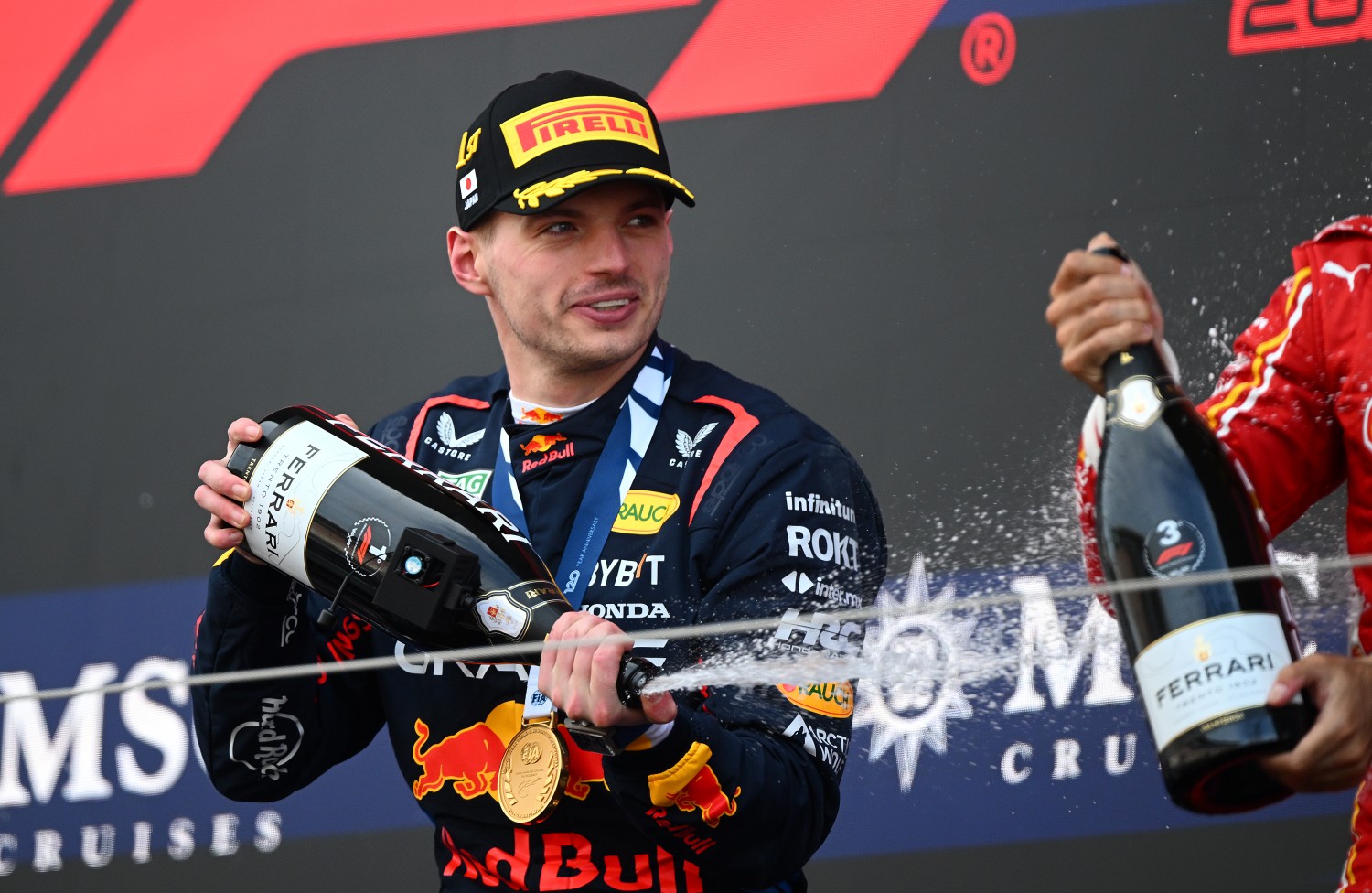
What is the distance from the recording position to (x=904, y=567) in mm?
2094

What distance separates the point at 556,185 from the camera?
1.43m

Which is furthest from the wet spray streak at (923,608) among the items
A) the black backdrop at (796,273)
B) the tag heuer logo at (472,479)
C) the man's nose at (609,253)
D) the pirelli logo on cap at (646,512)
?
the black backdrop at (796,273)

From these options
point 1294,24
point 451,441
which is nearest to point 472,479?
point 451,441

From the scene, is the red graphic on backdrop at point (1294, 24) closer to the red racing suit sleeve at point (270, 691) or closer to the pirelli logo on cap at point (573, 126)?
the pirelli logo on cap at point (573, 126)

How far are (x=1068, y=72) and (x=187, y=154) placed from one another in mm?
1409

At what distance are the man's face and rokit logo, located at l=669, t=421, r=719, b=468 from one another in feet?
0.34

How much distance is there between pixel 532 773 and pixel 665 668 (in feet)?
0.49

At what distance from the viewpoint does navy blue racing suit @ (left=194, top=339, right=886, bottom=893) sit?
1.23 metres

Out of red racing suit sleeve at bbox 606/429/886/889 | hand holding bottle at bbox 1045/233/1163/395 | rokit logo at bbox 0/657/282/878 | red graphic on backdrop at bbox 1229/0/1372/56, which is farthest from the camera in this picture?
rokit logo at bbox 0/657/282/878

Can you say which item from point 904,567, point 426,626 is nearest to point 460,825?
point 426,626

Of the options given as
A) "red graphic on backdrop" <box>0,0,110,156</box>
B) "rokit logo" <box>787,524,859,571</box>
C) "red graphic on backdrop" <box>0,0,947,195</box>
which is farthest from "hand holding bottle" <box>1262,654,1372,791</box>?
"red graphic on backdrop" <box>0,0,110,156</box>

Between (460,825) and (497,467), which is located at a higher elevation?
(497,467)

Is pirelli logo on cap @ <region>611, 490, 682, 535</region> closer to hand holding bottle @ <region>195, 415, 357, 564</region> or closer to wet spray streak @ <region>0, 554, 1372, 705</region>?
wet spray streak @ <region>0, 554, 1372, 705</region>

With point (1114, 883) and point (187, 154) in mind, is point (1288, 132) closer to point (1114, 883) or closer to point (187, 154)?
point (1114, 883)
